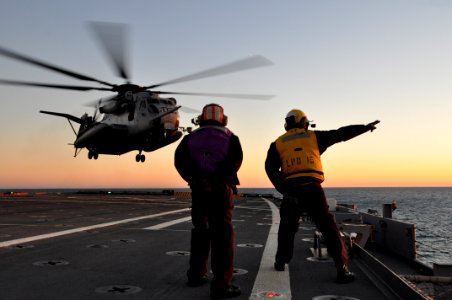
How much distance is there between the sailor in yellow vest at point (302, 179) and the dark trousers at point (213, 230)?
1.07 m

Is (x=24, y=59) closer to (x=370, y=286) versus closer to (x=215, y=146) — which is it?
(x=215, y=146)

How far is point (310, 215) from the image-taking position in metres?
5.30

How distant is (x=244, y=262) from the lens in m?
6.17

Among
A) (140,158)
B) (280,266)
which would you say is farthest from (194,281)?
(140,158)

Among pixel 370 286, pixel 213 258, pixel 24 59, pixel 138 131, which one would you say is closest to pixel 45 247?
pixel 213 258

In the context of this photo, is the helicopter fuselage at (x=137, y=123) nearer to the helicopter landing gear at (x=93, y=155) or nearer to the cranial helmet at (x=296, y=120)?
the helicopter landing gear at (x=93, y=155)

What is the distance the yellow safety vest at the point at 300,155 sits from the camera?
543cm

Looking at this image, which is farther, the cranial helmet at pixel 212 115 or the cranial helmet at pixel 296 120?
the cranial helmet at pixel 296 120

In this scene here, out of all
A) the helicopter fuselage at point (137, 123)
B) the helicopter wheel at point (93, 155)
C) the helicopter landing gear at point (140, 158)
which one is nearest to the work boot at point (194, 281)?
the helicopter fuselage at point (137, 123)

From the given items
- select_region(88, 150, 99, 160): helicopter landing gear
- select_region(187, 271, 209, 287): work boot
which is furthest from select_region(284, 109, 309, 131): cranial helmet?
select_region(88, 150, 99, 160): helicopter landing gear

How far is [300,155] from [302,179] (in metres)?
0.33

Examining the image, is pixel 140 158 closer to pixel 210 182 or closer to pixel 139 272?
pixel 139 272

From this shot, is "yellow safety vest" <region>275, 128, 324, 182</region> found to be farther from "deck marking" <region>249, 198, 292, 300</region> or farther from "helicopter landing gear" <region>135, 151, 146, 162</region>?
"helicopter landing gear" <region>135, 151, 146, 162</region>

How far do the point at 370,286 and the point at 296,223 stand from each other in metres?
1.18
